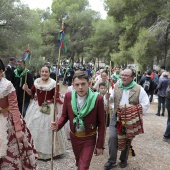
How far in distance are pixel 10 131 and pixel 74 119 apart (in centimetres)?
80

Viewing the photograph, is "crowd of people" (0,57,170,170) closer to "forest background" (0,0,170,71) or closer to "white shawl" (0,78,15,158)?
"white shawl" (0,78,15,158)

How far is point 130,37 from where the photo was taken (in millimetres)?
19625

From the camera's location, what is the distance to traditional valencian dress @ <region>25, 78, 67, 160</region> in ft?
A: 15.7

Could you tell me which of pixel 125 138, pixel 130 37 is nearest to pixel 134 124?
pixel 125 138

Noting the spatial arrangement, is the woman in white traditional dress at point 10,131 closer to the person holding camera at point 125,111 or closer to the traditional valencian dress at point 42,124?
the traditional valencian dress at point 42,124

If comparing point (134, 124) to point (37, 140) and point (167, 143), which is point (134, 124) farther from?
point (167, 143)

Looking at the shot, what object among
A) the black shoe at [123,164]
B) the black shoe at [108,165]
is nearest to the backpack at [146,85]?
the black shoe at [123,164]

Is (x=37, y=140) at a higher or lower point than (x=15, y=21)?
lower

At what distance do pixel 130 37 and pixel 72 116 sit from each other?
1719 cm

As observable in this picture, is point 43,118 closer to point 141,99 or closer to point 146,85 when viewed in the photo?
point 141,99

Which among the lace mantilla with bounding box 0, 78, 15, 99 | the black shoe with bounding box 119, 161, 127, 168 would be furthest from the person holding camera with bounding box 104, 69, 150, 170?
the lace mantilla with bounding box 0, 78, 15, 99

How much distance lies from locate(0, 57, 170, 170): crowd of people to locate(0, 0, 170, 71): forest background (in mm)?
1412

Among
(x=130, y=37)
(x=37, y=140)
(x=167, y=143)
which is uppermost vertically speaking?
(x=130, y=37)

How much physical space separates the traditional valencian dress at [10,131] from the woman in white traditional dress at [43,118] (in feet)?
4.56
